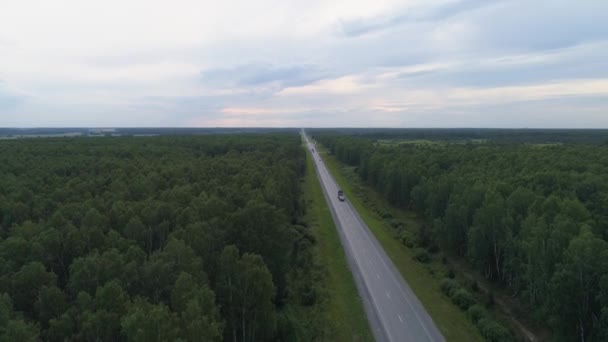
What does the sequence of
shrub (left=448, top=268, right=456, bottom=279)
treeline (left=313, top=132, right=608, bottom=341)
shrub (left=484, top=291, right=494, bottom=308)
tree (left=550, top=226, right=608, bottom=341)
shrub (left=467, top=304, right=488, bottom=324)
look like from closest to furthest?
tree (left=550, top=226, right=608, bottom=341)
treeline (left=313, top=132, right=608, bottom=341)
shrub (left=467, top=304, right=488, bottom=324)
shrub (left=484, top=291, right=494, bottom=308)
shrub (left=448, top=268, right=456, bottom=279)

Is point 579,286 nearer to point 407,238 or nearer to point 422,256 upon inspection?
point 422,256

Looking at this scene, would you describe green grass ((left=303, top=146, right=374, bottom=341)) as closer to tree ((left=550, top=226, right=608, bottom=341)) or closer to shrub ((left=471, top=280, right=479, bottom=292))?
shrub ((left=471, top=280, right=479, bottom=292))

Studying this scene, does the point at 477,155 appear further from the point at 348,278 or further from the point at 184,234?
the point at 184,234

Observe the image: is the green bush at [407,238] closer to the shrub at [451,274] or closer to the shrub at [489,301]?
the shrub at [451,274]

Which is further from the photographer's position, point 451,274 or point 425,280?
point 451,274

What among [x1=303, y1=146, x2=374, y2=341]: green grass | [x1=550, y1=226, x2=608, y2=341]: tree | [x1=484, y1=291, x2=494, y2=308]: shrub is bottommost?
[x1=484, y1=291, x2=494, y2=308]: shrub

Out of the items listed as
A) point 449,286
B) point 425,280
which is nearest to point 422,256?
point 425,280

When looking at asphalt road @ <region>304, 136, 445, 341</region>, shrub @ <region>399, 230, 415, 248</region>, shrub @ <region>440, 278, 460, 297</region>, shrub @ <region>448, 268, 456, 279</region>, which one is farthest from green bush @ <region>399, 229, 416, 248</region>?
shrub @ <region>440, 278, 460, 297</region>
